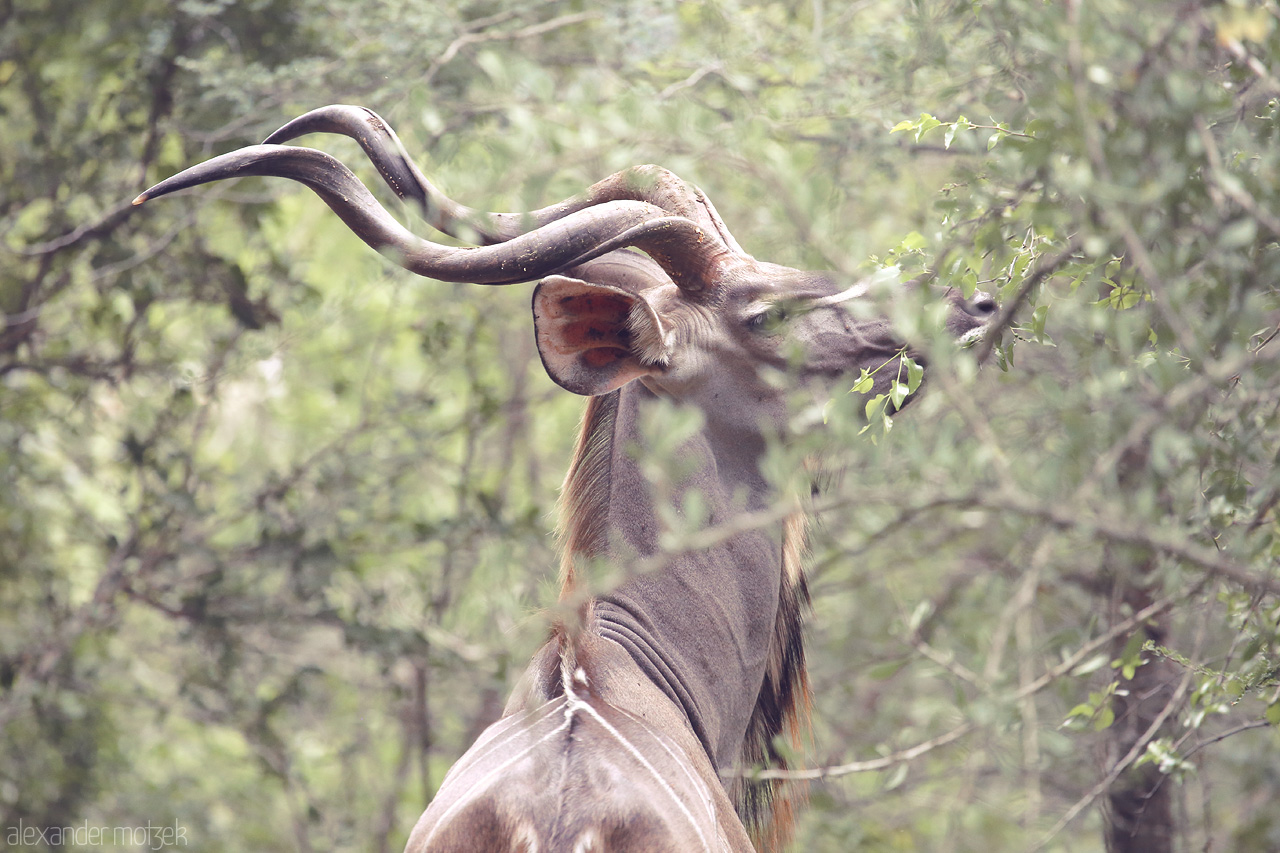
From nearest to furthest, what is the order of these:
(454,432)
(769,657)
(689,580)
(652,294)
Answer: (689,580), (652,294), (769,657), (454,432)

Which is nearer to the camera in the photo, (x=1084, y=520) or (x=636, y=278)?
(x=1084, y=520)

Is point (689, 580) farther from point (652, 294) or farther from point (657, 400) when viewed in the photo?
point (652, 294)

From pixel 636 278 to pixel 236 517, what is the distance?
9.33 feet

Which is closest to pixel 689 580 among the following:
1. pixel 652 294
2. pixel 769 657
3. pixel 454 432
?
pixel 769 657

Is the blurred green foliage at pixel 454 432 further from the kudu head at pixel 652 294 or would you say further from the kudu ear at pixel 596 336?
the kudu ear at pixel 596 336

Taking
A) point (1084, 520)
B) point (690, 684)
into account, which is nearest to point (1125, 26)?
point (1084, 520)

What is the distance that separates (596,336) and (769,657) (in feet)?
3.71

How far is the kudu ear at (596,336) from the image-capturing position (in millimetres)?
3113

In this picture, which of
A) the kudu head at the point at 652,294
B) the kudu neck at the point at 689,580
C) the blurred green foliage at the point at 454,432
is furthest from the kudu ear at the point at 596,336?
the blurred green foliage at the point at 454,432

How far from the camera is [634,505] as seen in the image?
3.20 m

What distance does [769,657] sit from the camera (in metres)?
3.52

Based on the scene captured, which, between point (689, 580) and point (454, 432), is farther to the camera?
point (454, 432)

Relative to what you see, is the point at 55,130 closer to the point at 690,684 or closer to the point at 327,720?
the point at 327,720

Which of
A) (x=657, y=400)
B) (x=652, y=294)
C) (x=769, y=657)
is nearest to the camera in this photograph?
(x=657, y=400)
